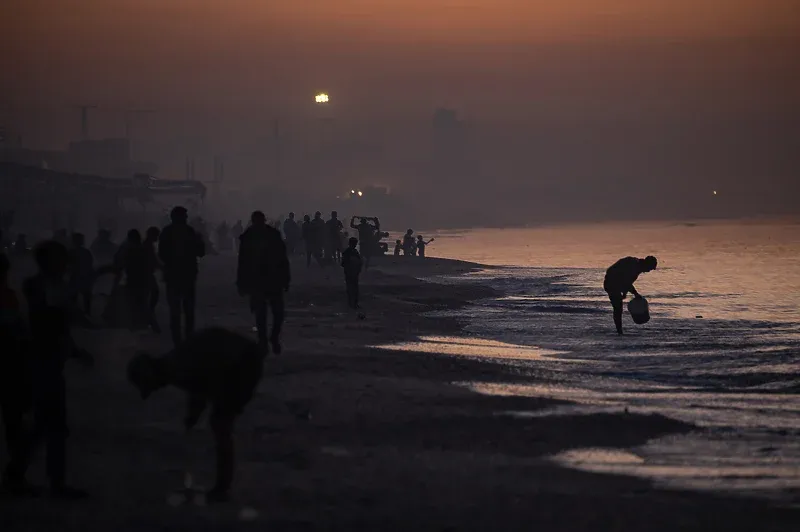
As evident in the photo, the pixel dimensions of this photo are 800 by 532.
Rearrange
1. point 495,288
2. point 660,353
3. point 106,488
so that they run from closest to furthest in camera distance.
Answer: point 106,488
point 660,353
point 495,288

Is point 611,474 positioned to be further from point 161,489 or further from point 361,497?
point 161,489

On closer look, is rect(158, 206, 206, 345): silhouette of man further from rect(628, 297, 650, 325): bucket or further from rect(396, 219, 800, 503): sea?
rect(628, 297, 650, 325): bucket

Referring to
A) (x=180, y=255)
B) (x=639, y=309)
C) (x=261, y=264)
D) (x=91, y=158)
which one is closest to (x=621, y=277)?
(x=639, y=309)

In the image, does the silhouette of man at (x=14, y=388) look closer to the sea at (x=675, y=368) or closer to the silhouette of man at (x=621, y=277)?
the sea at (x=675, y=368)

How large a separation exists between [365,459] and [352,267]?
1464cm

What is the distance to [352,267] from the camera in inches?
938

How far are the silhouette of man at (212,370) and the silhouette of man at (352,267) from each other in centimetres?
1531

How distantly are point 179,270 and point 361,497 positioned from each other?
7.50 meters

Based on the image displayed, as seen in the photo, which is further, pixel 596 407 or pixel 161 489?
pixel 596 407

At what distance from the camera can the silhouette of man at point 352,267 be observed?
23422mm

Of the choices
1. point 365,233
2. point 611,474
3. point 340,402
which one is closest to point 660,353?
point 340,402

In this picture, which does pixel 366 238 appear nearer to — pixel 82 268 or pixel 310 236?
pixel 310 236

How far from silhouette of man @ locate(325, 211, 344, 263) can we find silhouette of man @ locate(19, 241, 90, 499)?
30676 mm

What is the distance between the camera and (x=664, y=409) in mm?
12438
